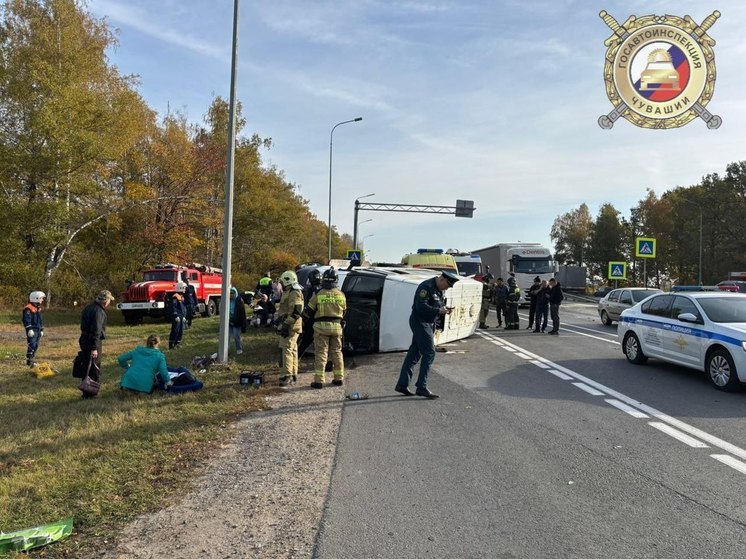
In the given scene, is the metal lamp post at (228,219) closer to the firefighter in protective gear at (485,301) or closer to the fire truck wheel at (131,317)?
the firefighter in protective gear at (485,301)

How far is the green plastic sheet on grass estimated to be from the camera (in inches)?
137

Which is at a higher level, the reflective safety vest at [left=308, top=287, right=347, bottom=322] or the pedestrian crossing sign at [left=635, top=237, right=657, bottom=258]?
the pedestrian crossing sign at [left=635, top=237, right=657, bottom=258]

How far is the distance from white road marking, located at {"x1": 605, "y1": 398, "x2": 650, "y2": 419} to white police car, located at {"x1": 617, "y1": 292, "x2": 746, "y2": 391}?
1896 millimetres

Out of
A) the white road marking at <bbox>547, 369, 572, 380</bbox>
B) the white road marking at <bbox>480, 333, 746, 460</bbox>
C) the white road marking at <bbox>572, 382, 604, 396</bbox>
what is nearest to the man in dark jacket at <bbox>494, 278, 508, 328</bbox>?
the white road marking at <bbox>480, 333, 746, 460</bbox>

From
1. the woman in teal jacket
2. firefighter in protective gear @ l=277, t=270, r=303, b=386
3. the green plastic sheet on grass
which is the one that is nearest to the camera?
the green plastic sheet on grass

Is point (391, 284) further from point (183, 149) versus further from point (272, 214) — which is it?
point (272, 214)

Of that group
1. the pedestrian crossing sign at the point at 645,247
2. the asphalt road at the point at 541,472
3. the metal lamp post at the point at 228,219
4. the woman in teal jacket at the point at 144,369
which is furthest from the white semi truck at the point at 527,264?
the woman in teal jacket at the point at 144,369

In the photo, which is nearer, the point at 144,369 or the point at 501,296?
the point at 144,369

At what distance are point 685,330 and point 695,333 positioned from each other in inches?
11.1

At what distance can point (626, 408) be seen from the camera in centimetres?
714

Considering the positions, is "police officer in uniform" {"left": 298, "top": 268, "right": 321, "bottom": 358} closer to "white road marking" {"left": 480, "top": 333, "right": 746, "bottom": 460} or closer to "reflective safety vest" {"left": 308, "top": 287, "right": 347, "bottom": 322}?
"reflective safety vest" {"left": 308, "top": 287, "right": 347, "bottom": 322}

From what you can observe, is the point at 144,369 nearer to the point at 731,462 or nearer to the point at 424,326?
the point at 424,326

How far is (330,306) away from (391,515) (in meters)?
4.82

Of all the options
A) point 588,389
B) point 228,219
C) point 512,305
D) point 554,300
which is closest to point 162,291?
point 228,219
